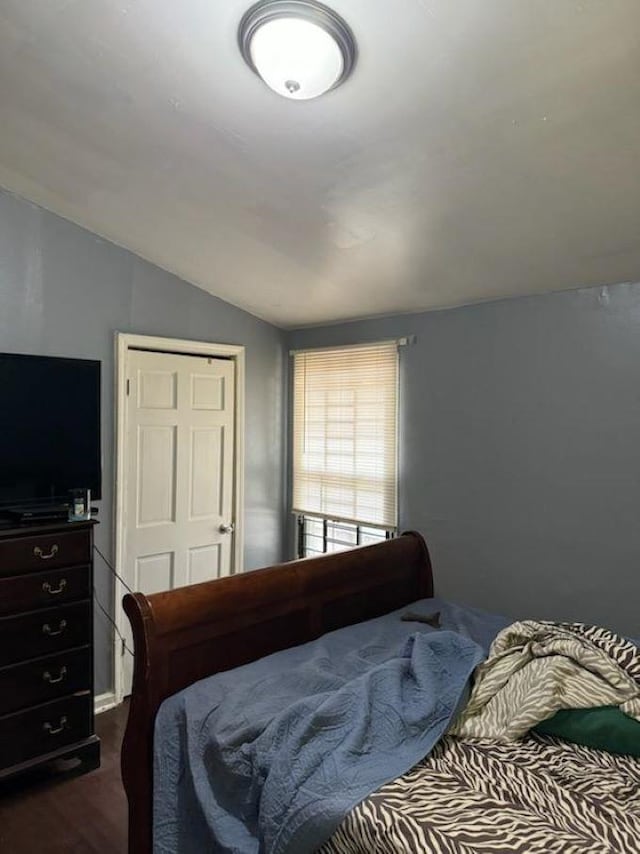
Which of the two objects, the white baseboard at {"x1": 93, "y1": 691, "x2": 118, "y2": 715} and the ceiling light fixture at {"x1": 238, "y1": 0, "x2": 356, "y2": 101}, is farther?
the white baseboard at {"x1": 93, "y1": 691, "x2": 118, "y2": 715}

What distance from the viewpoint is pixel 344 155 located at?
6.93ft

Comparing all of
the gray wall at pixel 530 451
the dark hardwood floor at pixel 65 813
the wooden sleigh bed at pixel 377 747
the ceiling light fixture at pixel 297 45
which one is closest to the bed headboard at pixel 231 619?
the wooden sleigh bed at pixel 377 747

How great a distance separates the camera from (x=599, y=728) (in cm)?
157

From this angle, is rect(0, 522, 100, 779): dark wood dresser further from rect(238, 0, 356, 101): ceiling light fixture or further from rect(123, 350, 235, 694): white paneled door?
rect(238, 0, 356, 101): ceiling light fixture

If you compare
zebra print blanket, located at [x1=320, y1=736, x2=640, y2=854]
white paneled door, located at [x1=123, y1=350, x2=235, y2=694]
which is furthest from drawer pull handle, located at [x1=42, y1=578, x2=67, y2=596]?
zebra print blanket, located at [x1=320, y1=736, x2=640, y2=854]

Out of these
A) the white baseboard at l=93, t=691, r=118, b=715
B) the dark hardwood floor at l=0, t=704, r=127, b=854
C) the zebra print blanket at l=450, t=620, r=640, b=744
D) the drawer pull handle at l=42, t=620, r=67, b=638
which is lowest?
the dark hardwood floor at l=0, t=704, r=127, b=854

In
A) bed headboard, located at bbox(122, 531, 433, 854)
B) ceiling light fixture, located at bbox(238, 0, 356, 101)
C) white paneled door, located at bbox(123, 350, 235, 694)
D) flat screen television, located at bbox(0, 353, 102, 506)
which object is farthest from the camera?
white paneled door, located at bbox(123, 350, 235, 694)

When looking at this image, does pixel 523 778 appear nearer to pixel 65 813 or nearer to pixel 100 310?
pixel 65 813

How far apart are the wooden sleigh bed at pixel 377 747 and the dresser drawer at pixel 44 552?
0.95m

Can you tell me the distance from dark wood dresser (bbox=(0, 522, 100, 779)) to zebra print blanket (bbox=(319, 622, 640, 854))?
1776 millimetres

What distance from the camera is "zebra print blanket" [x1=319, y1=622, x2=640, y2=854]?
3.93ft

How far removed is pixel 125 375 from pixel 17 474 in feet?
2.74

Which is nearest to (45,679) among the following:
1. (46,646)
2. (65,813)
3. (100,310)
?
Result: (46,646)

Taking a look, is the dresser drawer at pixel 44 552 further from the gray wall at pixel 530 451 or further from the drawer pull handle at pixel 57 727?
the gray wall at pixel 530 451
